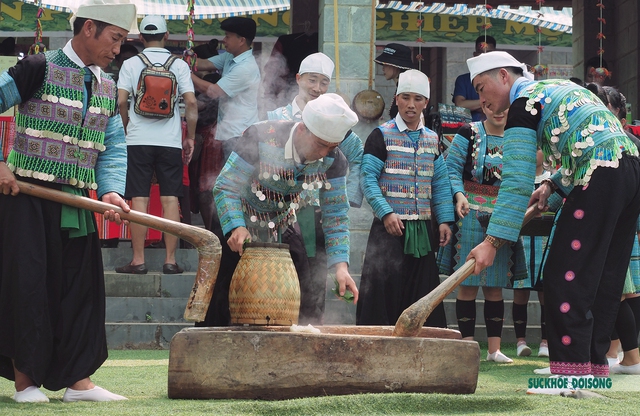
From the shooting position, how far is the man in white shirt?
854 centimetres

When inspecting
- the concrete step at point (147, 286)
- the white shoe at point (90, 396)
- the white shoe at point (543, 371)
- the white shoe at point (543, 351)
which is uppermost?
the white shoe at point (90, 396)

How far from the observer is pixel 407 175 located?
23.9ft

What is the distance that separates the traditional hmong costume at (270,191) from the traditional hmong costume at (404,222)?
1.59m

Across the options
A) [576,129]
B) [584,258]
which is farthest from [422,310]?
[576,129]

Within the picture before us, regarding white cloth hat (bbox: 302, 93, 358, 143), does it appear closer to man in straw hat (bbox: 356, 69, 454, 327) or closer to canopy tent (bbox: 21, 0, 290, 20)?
man in straw hat (bbox: 356, 69, 454, 327)

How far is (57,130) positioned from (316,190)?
4.67 feet

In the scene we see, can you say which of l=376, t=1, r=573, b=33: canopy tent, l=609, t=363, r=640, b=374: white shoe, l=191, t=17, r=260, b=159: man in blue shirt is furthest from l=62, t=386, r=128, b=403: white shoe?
l=376, t=1, r=573, b=33: canopy tent

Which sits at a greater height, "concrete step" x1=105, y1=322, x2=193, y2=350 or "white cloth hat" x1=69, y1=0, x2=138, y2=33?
"white cloth hat" x1=69, y1=0, x2=138, y2=33

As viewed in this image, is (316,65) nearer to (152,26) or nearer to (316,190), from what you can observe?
(316,190)

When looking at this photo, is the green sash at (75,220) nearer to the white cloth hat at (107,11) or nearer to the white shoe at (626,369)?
the white cloth hat at (107,11)

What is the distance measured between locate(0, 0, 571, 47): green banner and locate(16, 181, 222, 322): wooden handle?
8556 mm

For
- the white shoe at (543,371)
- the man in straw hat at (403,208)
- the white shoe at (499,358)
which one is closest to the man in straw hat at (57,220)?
the man in straw hat at (403,208)

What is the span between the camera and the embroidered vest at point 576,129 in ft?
16.4

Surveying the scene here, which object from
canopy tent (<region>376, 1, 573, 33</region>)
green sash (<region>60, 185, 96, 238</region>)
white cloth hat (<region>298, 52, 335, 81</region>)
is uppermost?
canopy tent (<region>376, 1, 573, 33</region>)
